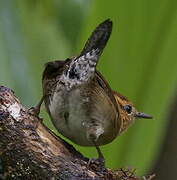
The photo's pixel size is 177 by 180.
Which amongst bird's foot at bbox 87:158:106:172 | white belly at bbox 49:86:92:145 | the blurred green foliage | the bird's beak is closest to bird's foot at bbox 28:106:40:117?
white belly at bbox 49:86:92:145

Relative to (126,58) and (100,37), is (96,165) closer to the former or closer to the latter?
(100,37)

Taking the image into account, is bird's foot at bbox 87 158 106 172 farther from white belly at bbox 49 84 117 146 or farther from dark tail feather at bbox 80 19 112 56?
dark tail feather at bbox 80 19 112 56

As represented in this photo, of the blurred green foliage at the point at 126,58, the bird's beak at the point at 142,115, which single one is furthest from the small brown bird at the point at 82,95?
the bird's beak at the point at 142,115

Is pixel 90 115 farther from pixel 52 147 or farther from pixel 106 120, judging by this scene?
pixel 52 147

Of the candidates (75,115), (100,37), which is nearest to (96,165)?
(75,115)

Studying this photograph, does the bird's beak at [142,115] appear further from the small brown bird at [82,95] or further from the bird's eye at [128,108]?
the small brown bird at [82,95]

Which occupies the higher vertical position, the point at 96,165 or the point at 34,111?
the point at 34,111

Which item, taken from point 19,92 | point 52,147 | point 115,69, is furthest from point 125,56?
point 52,147
